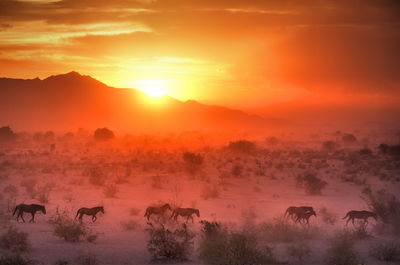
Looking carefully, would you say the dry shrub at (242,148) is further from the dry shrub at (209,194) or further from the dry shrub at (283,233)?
the dry shrub at (283,233)

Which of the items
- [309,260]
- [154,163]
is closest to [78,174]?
[154,163]

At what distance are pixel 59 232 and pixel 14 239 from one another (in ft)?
5.10

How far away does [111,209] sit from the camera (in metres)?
22.9

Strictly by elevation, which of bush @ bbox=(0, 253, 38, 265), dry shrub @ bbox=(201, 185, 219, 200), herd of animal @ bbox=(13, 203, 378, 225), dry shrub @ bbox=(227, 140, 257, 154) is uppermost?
dry shrub @ bbox=(227, 140, 257, 154)

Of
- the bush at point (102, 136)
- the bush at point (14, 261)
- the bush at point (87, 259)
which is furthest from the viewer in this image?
the bush at point (102, 136)

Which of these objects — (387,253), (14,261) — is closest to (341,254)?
(387,253)

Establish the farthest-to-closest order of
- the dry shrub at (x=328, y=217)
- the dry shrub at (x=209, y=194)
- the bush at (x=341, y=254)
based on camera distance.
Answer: the dry shrub at (x=209, y=194)
the dry shrub at (x=328, y=217)
the bush at (x=341, y=254)

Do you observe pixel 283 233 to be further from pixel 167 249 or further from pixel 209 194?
pixel 209 194

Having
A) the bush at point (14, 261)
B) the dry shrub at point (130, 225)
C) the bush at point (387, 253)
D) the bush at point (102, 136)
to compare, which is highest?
the bush at point (102, 136)

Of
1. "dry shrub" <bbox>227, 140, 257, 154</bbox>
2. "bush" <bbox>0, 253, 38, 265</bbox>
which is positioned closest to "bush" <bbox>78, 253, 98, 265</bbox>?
"bush" <bbox>0, 253, 38, 265</bbox>

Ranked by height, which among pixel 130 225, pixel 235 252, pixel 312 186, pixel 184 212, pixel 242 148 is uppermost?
pixel 242 148

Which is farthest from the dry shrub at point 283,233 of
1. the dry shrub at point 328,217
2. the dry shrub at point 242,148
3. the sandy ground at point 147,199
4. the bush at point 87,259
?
the dry shrub at point 242,148

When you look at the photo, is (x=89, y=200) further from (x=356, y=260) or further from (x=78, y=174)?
(x=356, y=260)

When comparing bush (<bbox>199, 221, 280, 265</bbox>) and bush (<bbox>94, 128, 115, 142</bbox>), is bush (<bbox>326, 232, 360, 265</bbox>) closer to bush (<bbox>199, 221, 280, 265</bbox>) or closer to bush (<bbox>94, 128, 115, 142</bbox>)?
bush (<bbox>199, 221, 280, 265</bbox>)
